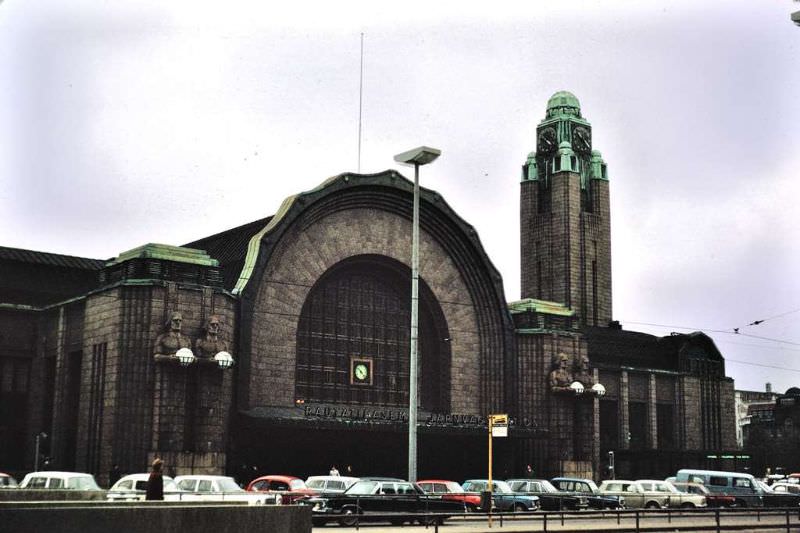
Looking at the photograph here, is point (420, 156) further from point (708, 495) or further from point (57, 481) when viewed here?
point (708, 495)

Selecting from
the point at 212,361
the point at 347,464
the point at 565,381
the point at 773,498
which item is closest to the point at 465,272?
the point at 565,381

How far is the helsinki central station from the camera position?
45.8 meters

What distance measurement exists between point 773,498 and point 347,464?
2001 centimetres

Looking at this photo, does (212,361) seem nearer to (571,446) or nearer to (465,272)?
(465,272)

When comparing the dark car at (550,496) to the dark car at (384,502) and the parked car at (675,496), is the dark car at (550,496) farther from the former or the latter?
the dark car at (384,502)

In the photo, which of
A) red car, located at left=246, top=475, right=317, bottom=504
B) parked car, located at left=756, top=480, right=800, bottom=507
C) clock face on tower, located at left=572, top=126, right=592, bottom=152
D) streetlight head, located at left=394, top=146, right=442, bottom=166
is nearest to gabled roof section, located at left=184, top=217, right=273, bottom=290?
red car, located at left=246, top=475, right=317, bottom=504

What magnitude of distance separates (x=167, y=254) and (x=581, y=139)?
184 feet

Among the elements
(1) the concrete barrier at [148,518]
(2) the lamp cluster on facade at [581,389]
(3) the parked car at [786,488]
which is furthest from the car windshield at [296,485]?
(2) the lamp cluster on facade at [581,389]

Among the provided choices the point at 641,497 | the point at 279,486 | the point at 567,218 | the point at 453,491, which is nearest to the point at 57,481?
the point at 279,486

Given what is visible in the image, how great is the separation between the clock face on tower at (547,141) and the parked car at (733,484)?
50.7 metres

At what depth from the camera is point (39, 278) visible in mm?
57344

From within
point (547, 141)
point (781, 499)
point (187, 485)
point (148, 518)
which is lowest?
point (781, 499)

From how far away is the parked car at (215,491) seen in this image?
1196 inches

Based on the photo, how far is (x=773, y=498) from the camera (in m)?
43.0
